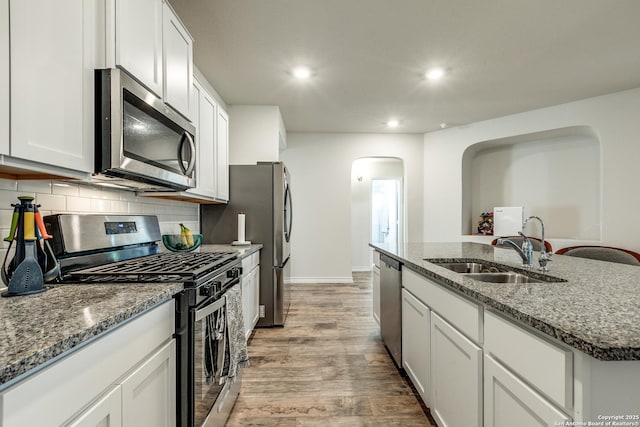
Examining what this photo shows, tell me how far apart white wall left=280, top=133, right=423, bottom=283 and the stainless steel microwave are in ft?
11.3

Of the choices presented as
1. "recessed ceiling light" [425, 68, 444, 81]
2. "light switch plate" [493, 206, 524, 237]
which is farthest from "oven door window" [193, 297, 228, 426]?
"light switch plate" [493, 206, 524, 237]

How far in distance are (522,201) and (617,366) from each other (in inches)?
197

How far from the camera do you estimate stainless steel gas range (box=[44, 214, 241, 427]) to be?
1209 millimetres

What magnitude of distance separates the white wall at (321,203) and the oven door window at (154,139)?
11.2ft

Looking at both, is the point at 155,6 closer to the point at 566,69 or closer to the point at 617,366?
the point at 617,366

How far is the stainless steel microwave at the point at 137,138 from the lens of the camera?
1.16 m

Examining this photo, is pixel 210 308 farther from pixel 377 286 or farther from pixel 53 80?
pixel 377 286

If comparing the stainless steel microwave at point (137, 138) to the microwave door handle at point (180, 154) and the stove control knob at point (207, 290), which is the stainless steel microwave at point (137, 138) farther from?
the stove control knob at point (207, 290)

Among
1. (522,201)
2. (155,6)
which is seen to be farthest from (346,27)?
(522,201)

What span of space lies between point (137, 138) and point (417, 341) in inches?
72.1

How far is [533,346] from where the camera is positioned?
0.85 meters

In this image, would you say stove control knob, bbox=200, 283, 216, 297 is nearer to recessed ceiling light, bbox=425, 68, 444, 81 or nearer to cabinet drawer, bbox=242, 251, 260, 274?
cabinet drawer, bbox=242, 251, 260, 274

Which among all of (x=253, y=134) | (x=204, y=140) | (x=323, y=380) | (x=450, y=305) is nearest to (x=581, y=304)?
(x=450, y=305)

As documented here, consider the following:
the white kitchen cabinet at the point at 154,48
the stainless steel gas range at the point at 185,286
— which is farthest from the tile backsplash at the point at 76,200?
the white kitchen cabinet at the point at 154,48
